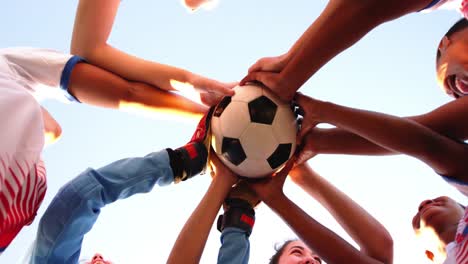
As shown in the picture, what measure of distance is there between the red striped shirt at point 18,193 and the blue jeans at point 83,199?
29cm

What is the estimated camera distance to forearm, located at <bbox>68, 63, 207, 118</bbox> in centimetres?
252

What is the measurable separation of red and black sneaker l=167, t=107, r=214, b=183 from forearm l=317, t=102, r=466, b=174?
0.69m

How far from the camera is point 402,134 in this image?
7.27 ft

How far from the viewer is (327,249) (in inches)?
99.3

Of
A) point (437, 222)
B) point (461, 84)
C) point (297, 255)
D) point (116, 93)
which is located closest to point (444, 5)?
point (461, 84)

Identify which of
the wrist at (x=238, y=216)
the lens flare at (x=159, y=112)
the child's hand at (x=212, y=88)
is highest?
the child's hand at (x=212, y=88)

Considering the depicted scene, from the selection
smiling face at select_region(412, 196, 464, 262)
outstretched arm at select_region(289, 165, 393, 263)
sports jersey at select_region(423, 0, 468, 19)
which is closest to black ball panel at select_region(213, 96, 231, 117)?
outstretched arm at select_region(289, 165, 393, 263)

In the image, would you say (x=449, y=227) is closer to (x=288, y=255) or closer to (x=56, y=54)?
(x=288, y=255)

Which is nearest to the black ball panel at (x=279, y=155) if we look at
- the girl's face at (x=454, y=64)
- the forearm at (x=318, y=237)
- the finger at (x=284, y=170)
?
the finger at (x=284, y=170)

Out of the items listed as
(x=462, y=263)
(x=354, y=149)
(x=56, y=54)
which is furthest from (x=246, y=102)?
(x=462, y=263)

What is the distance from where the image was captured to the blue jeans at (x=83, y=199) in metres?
2.12

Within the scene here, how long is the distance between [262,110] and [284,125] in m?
0.16

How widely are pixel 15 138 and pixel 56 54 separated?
1.03 metres

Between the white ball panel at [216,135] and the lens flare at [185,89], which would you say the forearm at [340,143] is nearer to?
the white ball panel at [216,135]
